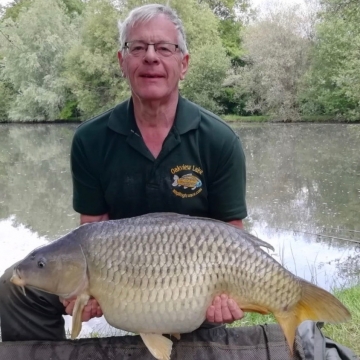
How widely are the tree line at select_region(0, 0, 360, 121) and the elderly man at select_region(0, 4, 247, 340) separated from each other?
44.6 ft

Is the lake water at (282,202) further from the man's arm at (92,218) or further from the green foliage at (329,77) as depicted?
the green foliage at (329,77)

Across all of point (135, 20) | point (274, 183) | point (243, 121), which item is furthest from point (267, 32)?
point (135, 20)

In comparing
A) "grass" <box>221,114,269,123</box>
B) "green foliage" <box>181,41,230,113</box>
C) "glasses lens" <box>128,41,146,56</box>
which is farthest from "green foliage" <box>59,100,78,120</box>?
"glasses lens" <box>128,41,146,56</box>

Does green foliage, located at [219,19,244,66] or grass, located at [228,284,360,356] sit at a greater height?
grass, located at [228,284,360,356]

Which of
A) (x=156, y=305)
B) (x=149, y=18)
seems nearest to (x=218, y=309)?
(x=156, y=305)

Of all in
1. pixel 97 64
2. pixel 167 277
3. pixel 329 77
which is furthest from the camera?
pixel 97 64

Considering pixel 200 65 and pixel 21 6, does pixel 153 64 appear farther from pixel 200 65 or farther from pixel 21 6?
pixel 21 6

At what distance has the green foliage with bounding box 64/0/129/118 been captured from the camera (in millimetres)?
16078

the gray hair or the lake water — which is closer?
the gray hair

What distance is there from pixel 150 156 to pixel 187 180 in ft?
0.41

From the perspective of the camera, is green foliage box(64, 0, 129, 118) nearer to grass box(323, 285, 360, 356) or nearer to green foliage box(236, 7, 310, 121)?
green foliage box(236, 7, 310, 121)

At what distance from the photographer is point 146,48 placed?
143 cm

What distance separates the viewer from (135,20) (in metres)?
1.44

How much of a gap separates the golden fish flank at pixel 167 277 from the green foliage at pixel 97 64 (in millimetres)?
14759
